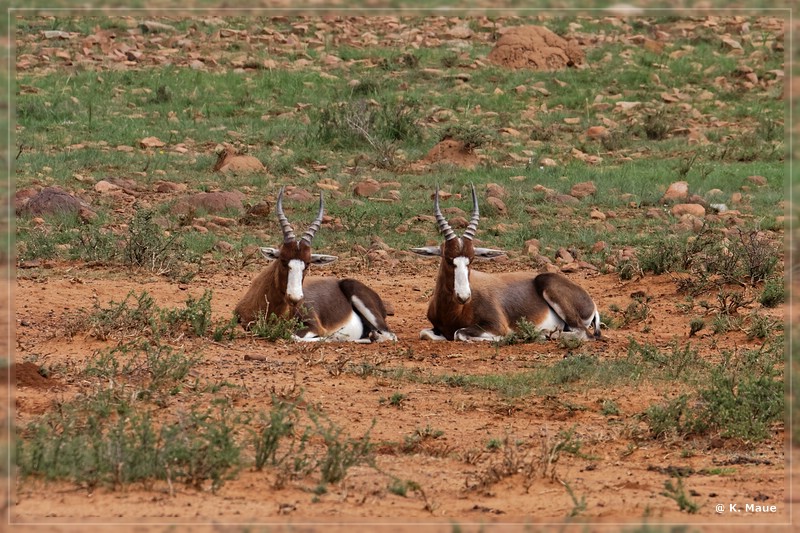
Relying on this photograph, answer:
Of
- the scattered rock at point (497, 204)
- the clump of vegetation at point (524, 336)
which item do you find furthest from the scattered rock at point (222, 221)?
the clump of vegetation at point (524, 336)

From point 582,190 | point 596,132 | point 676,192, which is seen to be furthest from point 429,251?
point 596,132

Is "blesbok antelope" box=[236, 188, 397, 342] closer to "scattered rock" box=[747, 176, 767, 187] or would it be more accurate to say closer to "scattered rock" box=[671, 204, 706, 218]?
"scattered rock" box=[671, 204, 706, 218]

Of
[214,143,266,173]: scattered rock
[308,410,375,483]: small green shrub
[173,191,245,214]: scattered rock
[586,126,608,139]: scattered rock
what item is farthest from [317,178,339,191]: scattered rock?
[308,410,375,483]: small green shrub

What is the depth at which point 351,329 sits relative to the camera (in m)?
11.4

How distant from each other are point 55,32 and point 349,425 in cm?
1592

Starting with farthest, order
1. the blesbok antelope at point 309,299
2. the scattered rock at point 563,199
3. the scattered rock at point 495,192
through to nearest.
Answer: the scattered rock at point 563,199 < the scattered rock at point 495,192 < the blesbok antelope at point 309,299

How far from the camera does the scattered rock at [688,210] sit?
49.8 ft

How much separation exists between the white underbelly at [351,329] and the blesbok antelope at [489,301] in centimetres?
58

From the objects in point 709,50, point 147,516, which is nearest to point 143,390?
point 147,516

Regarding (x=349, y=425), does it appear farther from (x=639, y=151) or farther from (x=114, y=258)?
(x=639, y=151)

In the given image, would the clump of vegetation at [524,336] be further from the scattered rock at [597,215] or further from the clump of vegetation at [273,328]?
the scattered rock at [597,215]

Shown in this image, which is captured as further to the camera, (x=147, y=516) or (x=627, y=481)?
(x=627, y=481)

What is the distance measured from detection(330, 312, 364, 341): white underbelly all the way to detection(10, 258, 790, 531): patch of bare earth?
1.47 feet

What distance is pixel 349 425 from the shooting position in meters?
7.34
